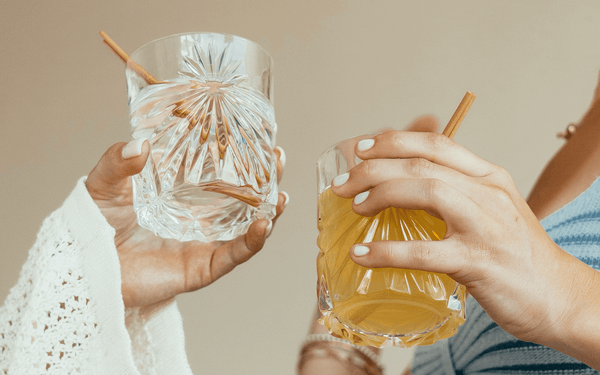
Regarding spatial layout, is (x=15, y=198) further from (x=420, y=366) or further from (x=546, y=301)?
(x=546, y=301)

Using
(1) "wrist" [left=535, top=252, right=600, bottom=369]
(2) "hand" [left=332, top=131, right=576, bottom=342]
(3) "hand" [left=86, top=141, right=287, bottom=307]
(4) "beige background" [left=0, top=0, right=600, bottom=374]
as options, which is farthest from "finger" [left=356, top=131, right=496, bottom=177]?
(4) "beige background" [left=0, top=0, right=600, bottom=374]

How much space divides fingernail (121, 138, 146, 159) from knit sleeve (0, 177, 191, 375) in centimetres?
8

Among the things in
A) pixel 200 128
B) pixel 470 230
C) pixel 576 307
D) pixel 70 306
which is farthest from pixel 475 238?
pixel 70 306

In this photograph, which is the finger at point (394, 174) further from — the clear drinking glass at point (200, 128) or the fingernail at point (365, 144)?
the clear drinking glass at point (200, 128)

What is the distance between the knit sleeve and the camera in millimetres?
499

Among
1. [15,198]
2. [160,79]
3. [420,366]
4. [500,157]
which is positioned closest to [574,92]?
[500,157]

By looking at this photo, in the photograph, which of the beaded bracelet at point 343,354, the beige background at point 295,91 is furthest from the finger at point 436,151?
the beige background at point 295,91

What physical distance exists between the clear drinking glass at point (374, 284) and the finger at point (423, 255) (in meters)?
0.05

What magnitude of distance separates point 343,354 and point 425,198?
454 millimetres

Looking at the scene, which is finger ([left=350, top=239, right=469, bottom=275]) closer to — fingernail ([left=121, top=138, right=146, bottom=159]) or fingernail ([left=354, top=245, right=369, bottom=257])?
fingernail ([left=354, top=245, right=369, bottom=257])

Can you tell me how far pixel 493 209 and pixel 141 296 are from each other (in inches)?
16.9

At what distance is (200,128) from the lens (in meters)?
0.53

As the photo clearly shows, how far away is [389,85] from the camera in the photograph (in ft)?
5.13

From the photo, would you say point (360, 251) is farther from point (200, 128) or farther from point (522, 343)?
point (522, 343)
